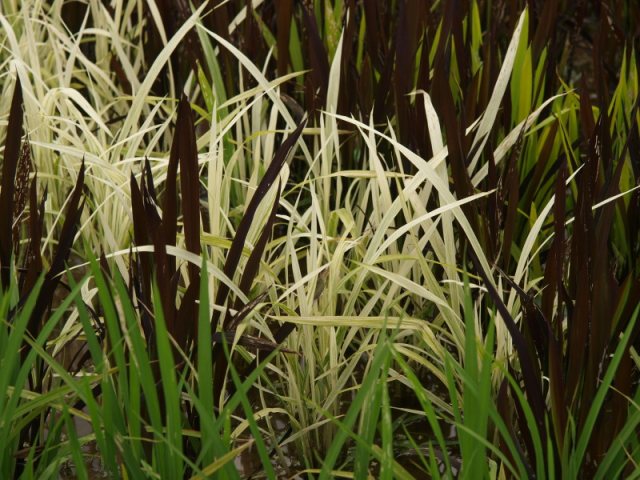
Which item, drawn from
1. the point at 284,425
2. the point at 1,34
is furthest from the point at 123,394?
the point at 1,34

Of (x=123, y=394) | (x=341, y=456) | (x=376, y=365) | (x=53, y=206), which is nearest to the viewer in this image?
(x=376, y=365)

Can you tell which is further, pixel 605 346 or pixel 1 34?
pixel 1 34

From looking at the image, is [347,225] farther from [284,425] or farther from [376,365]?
[376,365]

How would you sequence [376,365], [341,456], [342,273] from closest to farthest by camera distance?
1. [376,365]
2. [341,456]
3. [342,273]

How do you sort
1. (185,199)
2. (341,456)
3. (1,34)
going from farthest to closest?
(1,34), (341,456), (185,199)

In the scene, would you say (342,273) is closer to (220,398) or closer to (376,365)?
(220,398)

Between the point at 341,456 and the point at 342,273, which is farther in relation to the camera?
the point at 342,273

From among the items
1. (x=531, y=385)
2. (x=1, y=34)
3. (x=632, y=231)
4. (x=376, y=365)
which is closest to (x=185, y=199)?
(x=376, y=365)

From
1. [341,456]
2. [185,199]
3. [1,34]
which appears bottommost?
[341,456]

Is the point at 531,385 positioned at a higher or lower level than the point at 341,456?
higher
